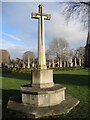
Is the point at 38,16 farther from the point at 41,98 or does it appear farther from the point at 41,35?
the point at 41,98

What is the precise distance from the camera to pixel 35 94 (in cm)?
483

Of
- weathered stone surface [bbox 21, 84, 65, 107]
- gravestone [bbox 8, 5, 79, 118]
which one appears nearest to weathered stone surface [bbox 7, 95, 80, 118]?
gravestone [bbox 8, 5, 79, 118]

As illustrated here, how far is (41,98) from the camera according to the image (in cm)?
485

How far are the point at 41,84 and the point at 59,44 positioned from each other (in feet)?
143

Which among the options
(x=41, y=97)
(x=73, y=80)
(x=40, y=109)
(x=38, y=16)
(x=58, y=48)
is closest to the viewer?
(x=40, y=109)

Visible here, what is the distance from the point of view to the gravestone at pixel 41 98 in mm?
4573

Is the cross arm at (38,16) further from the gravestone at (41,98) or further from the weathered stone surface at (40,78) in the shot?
the weathered stone surface at (40,78)

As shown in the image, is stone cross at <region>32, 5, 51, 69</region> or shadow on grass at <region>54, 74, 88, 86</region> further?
shadow on grass at <region>54, 74, 88, 86</region>

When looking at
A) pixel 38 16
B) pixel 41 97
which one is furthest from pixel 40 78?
pixel 38 16

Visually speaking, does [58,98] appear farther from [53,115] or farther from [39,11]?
[39,11]

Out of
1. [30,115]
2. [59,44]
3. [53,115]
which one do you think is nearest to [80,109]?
[53,115]

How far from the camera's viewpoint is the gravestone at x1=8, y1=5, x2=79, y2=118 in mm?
4573

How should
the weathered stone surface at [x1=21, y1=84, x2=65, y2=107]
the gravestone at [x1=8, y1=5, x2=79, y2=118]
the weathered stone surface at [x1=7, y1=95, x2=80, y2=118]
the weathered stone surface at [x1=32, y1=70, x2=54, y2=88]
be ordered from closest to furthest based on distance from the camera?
1. the weathered stone surface at [x1=7, y1=95, x2=80, y2=118]
2. the gravestone at [x1=8, y1=5, x2=79, y2=118]
3. the weathered stone surface at [x1=21, y1=84, x2=65, y2=107]
4. the weathered stone surface at [x1=32, y1=70, x2=54, y2=88]

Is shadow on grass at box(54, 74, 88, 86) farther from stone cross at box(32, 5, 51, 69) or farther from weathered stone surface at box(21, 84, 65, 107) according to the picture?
weathered stone surface at box(21, 84, 65, 107)
